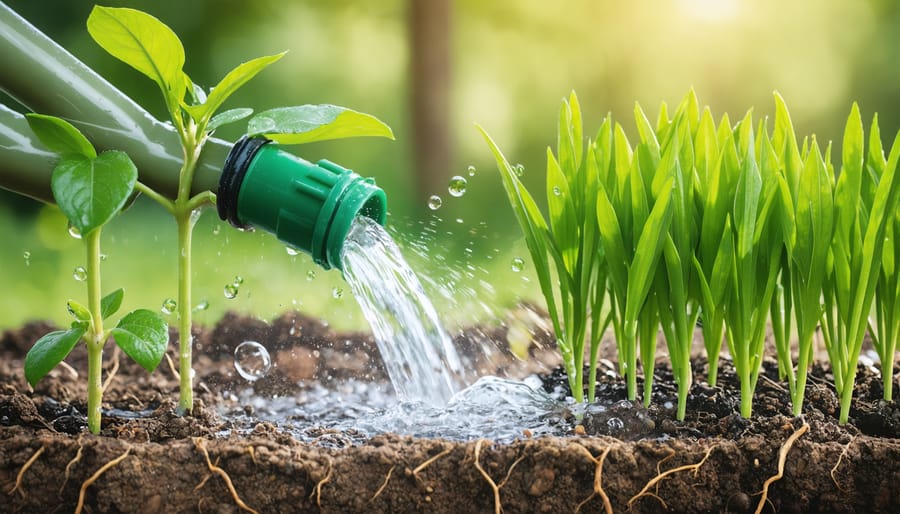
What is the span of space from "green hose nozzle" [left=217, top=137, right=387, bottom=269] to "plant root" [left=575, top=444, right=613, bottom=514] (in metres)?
0.34

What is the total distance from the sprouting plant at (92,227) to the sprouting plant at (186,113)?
0.07 metres

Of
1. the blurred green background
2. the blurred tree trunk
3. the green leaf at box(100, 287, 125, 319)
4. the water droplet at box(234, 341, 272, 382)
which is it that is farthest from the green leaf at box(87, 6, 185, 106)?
the blurred tree trunk

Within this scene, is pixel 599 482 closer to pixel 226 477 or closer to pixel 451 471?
pixel 451 471

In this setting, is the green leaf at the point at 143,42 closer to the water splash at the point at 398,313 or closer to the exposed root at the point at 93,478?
the water splash at the point at 398,313

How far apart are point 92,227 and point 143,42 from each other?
0.73 ft

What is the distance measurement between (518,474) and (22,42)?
29.1 inches

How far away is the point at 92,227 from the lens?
33.5 inches

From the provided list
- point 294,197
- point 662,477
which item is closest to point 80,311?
point 294,197

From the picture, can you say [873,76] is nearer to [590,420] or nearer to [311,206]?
[590,420]

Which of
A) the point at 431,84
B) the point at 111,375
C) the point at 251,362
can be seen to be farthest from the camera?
the point at 431,84

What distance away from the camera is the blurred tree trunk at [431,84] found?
2.58 metres

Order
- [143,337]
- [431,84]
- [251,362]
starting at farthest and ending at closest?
[431,84], [251,362], [143,337]

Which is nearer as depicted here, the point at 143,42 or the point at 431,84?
the point at 143,42

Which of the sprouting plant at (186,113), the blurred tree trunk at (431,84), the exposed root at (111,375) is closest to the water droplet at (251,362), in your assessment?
the exposed root at (111,375)
